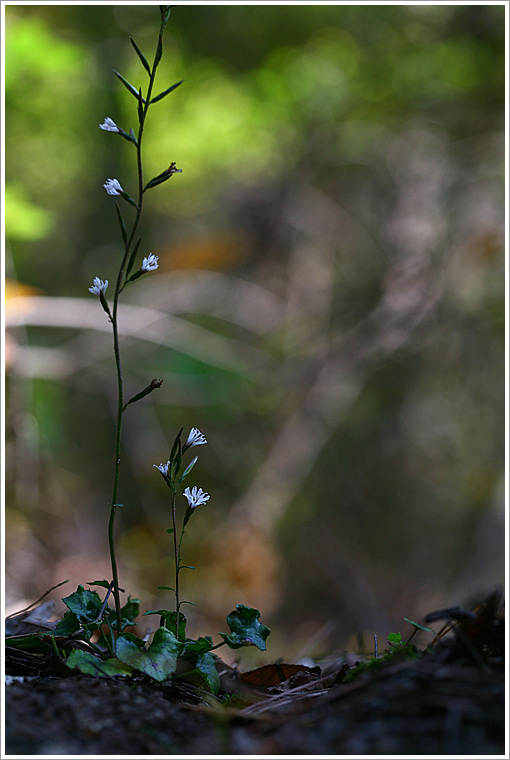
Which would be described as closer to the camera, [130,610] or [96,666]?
[96,666]

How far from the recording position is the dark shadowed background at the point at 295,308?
5.54 metres

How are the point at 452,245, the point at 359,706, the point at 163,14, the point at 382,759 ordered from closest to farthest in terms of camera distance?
the point at 382,759 → the point at 359,706 → the point at 163,14 → the point at 452,245

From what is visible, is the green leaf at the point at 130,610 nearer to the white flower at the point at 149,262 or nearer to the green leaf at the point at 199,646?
the green leaf at the point at 199,646

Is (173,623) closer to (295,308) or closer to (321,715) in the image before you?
(321,715)

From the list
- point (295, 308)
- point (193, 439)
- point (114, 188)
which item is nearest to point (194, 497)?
point (193, 439)

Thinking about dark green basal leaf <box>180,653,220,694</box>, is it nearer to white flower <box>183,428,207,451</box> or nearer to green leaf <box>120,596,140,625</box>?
green leaf <box>120,596,140,625</box>

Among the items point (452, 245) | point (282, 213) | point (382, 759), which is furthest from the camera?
point (282, 213)

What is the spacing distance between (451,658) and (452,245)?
5.36 m

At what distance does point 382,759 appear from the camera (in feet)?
2.69

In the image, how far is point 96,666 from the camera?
1131 mm

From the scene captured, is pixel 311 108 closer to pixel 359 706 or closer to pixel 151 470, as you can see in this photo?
pixel 151 470

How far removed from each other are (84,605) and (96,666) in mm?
215

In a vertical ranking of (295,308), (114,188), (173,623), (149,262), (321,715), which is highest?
(295,308)

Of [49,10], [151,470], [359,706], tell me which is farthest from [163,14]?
[49,10]
